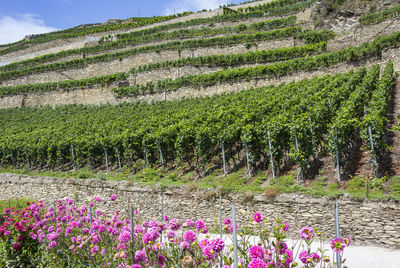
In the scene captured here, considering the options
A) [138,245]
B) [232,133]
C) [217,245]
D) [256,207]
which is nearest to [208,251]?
[217,245]

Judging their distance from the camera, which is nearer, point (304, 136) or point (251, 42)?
point (304, 136)

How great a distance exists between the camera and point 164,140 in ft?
49.8

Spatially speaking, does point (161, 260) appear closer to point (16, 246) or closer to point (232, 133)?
point (16, 246)

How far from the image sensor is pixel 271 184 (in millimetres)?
10820

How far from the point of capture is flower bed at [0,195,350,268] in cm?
407

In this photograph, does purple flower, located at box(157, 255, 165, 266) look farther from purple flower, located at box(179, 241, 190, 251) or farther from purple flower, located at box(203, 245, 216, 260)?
purple flower, located at box(203, 245, 216, 260)

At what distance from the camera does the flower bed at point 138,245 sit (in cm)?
407

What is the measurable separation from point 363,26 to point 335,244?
30.6 m

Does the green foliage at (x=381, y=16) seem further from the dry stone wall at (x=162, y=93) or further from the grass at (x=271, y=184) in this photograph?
the grass at (x=271, y=184)

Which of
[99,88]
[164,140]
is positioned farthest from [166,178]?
[99,88]

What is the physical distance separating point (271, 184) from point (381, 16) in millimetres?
25758

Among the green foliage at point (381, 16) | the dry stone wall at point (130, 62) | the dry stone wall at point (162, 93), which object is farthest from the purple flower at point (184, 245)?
the green foliage at point (381, 16)

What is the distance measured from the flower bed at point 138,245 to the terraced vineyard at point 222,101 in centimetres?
489

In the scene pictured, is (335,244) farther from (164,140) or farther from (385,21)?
(385,21)
